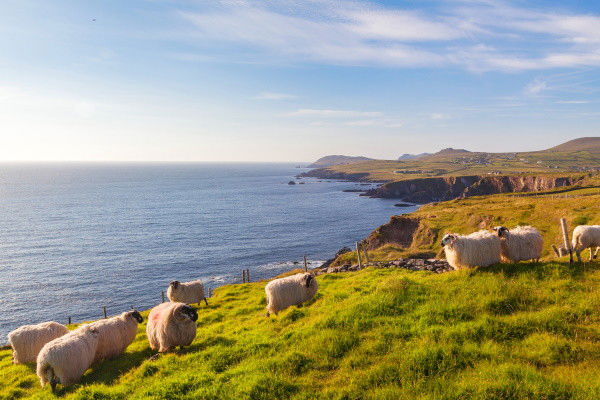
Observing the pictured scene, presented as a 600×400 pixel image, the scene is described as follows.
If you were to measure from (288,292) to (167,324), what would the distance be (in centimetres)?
631

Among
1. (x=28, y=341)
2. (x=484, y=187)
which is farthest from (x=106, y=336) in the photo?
(x=484, y=187)

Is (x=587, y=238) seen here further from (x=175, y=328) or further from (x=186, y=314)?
(x=175, y=328)

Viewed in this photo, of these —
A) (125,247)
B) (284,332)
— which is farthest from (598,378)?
(125,247)

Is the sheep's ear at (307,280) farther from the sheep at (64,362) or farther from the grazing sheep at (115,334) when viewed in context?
the sheep at (64,362)

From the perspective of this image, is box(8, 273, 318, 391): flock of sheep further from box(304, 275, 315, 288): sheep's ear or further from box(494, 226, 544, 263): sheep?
box(494, 226, 544, 263): sheep

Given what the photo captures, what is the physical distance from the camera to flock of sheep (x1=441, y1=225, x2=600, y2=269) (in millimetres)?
15359

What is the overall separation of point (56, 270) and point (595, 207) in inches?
3978

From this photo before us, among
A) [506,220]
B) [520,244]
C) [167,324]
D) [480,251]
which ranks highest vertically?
[520,244]

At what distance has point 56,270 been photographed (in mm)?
74812

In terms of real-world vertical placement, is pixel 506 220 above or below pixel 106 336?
below

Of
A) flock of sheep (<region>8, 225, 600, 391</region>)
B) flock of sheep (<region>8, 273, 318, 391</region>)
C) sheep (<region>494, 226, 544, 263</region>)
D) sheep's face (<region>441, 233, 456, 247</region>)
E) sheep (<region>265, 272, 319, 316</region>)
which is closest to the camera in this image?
flock of sheep (<region>8, 273, 318, 391</region>)

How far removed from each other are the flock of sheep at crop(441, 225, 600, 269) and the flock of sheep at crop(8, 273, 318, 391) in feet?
25.0

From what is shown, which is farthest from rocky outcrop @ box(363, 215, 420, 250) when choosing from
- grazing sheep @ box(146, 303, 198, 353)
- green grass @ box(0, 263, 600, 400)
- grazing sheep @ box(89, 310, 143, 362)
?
grazing sheep @ box(146, 303, 198, 353)

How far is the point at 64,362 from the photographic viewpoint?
12820 mm
